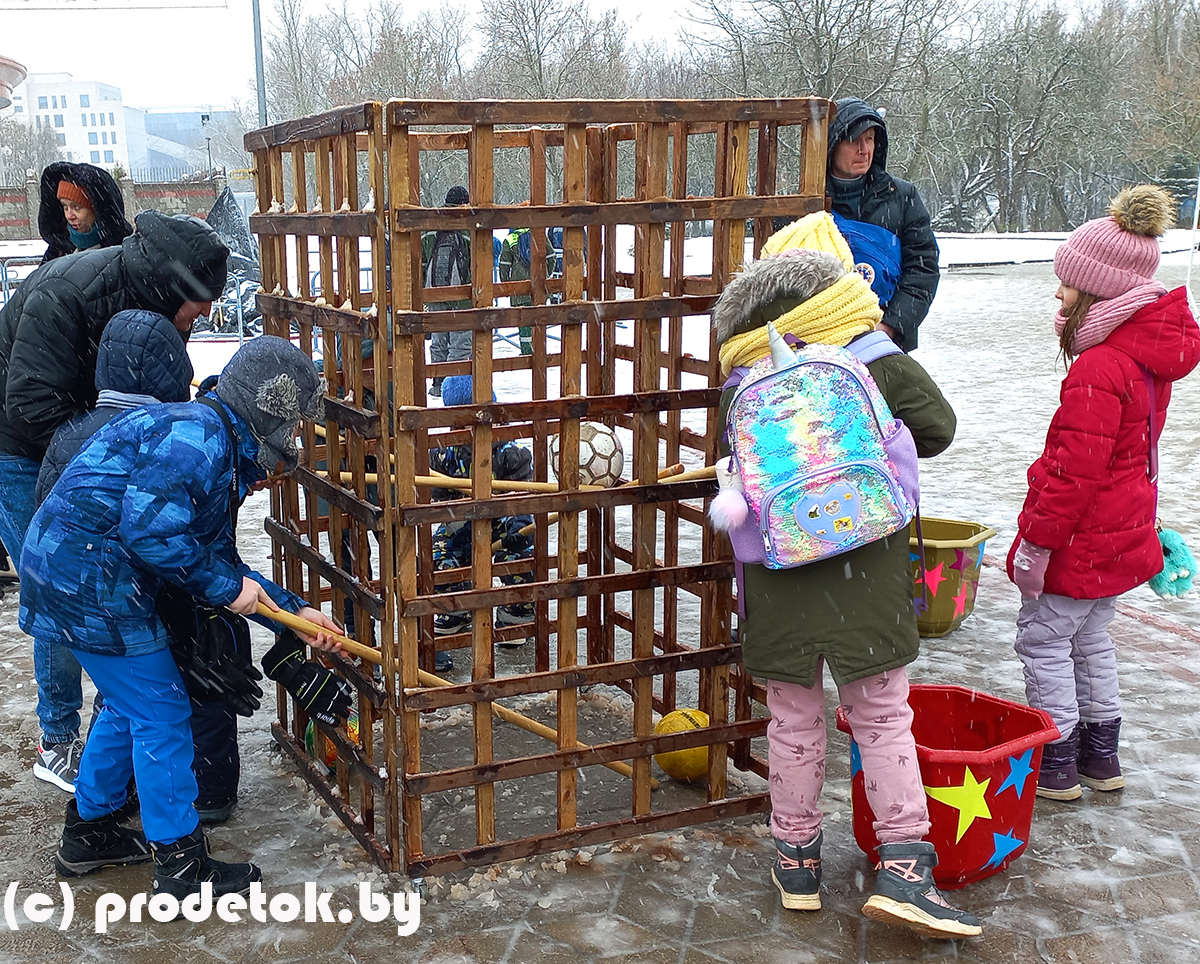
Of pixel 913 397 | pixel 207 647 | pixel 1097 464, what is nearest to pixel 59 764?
pixel 207 647

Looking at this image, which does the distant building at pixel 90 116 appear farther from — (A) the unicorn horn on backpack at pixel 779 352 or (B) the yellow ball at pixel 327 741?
(A) the unicorn horn on backpack at pixel 779 352

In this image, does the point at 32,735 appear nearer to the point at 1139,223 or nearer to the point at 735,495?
the point at 735,495

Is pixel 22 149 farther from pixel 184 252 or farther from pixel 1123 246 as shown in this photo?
pixel 1123 246

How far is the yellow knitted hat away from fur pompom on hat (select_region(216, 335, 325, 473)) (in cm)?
134

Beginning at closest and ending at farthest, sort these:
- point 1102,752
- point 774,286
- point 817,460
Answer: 1. point 817,460
2. point 774,286
3. point 1102,752

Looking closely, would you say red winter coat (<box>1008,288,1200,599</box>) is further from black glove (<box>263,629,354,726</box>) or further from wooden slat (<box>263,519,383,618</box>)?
black glove (<box>263,629,354,726</box>)

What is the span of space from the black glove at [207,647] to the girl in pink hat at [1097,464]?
94.4 inches

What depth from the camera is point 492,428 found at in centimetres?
336

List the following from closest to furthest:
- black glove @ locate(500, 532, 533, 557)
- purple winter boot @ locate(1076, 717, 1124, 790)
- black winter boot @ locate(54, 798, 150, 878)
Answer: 1. black winter boot @ locate(54, 798, 150, 878)
2. purple winter boot @ locate(1076, 717, 1124, 790)
3. black glove @ locate(500, 532, 533, 557)

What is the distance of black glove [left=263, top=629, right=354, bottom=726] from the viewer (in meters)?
3.34

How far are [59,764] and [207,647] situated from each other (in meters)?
1.14

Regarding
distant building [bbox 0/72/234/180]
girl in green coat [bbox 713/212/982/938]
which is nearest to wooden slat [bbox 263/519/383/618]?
girl in green coat [bbox 713/212/982/938]

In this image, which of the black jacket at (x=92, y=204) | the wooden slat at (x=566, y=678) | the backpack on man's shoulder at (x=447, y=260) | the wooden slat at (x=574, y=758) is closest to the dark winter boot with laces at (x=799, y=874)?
the wooden slat at (x=574, y=758)

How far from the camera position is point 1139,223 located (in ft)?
11.3
